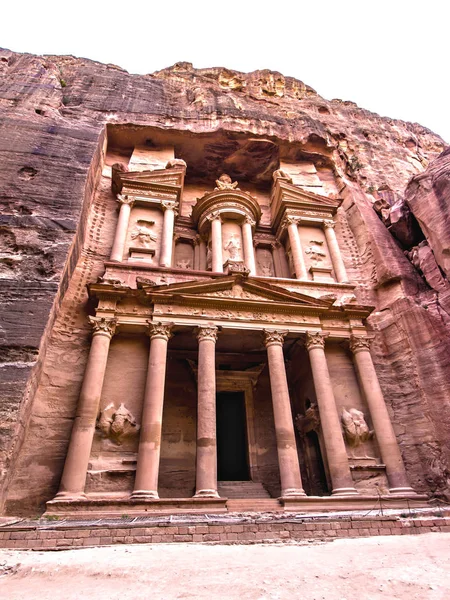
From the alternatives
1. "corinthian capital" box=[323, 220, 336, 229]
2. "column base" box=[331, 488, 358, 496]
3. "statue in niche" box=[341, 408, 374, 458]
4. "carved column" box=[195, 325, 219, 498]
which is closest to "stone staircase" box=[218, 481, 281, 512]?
"carved column" box=[195, 325, 219, 498]

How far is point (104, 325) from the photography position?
11000mm

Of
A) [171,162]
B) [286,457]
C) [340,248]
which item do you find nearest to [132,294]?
[286,457]

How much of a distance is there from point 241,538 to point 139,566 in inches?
83.5

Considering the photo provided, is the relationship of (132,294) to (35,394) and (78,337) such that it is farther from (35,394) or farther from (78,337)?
(35,394)

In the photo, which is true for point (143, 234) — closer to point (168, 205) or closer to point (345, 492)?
point (168, 205)

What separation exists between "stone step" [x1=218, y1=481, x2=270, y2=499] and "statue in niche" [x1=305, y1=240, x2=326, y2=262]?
30.6 ft

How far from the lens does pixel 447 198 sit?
13.3 m

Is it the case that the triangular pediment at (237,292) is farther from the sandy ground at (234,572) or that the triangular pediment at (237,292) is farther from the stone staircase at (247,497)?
the sandy ground at (234,572)

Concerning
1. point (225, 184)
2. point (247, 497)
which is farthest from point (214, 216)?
point (247, 497)

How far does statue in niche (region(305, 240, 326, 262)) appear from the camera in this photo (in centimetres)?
1588

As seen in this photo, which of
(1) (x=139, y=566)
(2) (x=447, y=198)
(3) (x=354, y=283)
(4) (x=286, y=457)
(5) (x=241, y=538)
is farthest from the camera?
(3) (x=354, y=283)

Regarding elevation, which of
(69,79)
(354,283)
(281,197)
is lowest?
(354,283)

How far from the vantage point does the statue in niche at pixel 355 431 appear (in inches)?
428

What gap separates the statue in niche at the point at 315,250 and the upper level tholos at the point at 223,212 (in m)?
0.04
